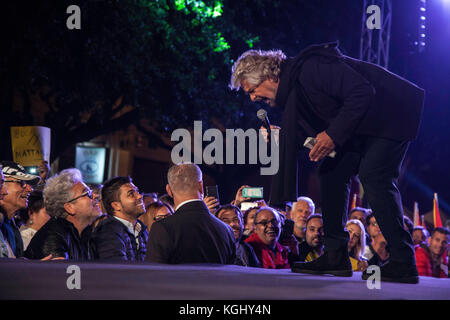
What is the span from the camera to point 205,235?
3828 millimetres

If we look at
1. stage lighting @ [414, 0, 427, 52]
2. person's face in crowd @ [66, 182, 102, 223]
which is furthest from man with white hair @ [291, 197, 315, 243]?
stage lighting @ [414, 0, 427, 52]

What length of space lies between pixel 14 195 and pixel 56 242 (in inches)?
49.8

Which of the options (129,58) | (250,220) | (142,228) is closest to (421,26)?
(129,58)

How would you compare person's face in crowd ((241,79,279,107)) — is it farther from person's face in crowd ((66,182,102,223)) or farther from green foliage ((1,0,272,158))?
green foliage ((1,0,272,158))

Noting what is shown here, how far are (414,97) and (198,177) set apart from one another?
1.62 metres

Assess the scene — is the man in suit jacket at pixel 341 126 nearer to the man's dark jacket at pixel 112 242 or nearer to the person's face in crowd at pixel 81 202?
the man's dark jacket at pixel 112 242

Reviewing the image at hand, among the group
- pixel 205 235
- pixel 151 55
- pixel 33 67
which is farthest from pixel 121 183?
pixel 151 55

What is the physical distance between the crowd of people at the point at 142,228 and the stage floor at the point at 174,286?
811 mm

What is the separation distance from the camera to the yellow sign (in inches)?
278

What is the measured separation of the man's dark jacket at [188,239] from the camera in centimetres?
372

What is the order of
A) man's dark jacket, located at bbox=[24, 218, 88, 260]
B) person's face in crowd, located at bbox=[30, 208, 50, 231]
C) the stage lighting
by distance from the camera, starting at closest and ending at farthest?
man's dark jacket, located at bbox=[24, 218, 88, 260]
person's face in crowd, located at bbox=[30, 208, 50, 231]
the stage lighting

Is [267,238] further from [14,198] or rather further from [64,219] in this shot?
[14,198]

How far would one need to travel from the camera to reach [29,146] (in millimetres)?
7090

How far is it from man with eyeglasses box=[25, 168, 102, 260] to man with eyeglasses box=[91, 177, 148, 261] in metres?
0.15
